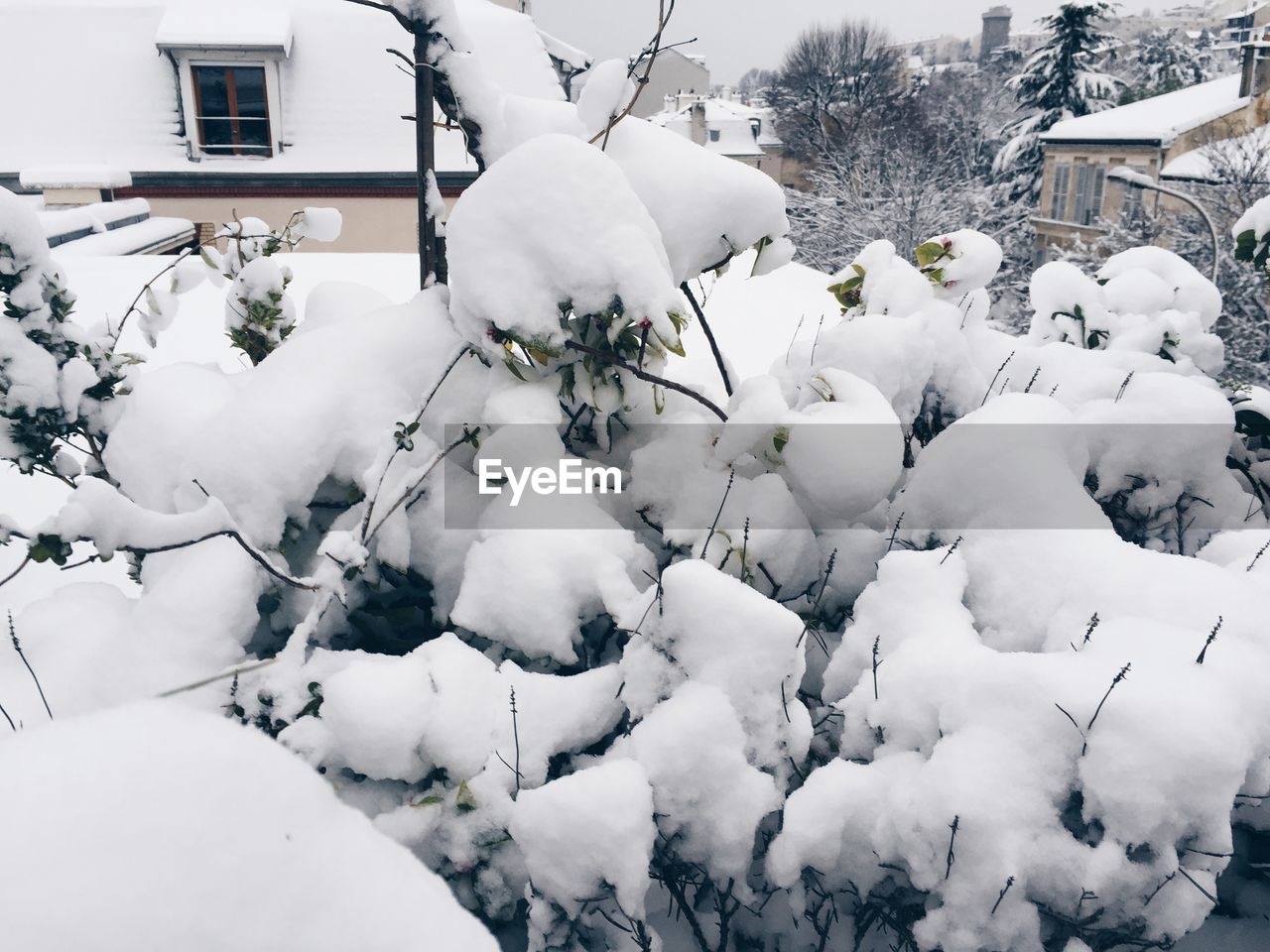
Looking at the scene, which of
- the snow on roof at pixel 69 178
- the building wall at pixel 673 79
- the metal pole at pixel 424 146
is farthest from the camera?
the building wall at pixel 673 79

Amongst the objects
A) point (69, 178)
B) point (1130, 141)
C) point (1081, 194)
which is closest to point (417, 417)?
point (69, 178)

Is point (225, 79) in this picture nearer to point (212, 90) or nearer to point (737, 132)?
point (212, 90)

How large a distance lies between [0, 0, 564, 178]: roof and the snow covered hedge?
10104 mm

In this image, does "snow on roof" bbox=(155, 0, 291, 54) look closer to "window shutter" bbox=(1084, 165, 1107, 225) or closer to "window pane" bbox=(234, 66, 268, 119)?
"window pane" bbox=(234, 66, 268, 119)

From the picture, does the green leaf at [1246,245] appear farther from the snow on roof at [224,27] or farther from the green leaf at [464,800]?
the snow on roof at [224,27]

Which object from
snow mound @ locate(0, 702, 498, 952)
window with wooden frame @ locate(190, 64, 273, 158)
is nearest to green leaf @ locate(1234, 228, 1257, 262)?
snow mound @ locate(0, 702, 498, 952)

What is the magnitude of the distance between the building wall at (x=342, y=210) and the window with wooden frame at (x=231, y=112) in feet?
2.03

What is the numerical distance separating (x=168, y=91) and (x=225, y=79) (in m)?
0.84

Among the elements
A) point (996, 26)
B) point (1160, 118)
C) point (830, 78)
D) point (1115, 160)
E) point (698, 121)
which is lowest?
point (1115, 160)

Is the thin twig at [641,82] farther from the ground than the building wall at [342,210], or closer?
farther from the ground

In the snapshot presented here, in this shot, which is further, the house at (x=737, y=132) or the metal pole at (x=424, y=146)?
the house at (x=737, y=132)

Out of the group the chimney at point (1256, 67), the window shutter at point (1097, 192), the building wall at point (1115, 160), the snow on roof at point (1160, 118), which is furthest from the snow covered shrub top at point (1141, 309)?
the window shutter at point (1097, 192)

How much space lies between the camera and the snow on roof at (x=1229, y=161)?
1373cm

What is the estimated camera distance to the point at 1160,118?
63.2ft
